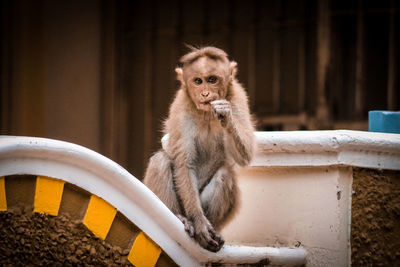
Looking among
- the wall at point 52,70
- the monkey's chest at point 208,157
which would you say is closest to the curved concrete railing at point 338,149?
the monkey's chest at point 208,157

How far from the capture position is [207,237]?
3.41 metres

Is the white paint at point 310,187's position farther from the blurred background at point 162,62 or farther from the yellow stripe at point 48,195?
the blurred background at point 162,62

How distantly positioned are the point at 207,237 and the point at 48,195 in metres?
0.96

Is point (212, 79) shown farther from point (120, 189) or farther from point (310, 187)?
point (120, 189)

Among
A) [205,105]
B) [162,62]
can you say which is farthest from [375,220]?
[162,62]

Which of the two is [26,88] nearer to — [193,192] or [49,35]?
[49,35]

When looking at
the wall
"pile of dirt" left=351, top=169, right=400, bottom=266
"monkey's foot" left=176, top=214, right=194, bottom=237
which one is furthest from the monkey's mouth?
the wall

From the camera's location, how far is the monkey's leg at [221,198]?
378cm

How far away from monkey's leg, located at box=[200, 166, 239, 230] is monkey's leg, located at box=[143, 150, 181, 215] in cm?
19

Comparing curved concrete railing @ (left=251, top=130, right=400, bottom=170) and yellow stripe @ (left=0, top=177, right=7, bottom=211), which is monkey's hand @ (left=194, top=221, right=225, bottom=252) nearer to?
curved concrete railing @ (left=251, top=130, right=400, bottom=170)

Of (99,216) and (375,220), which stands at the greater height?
(99,216)

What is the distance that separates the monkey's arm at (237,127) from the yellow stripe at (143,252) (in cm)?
85

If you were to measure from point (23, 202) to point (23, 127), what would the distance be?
370cm

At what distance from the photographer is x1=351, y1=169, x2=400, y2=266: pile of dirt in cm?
354
